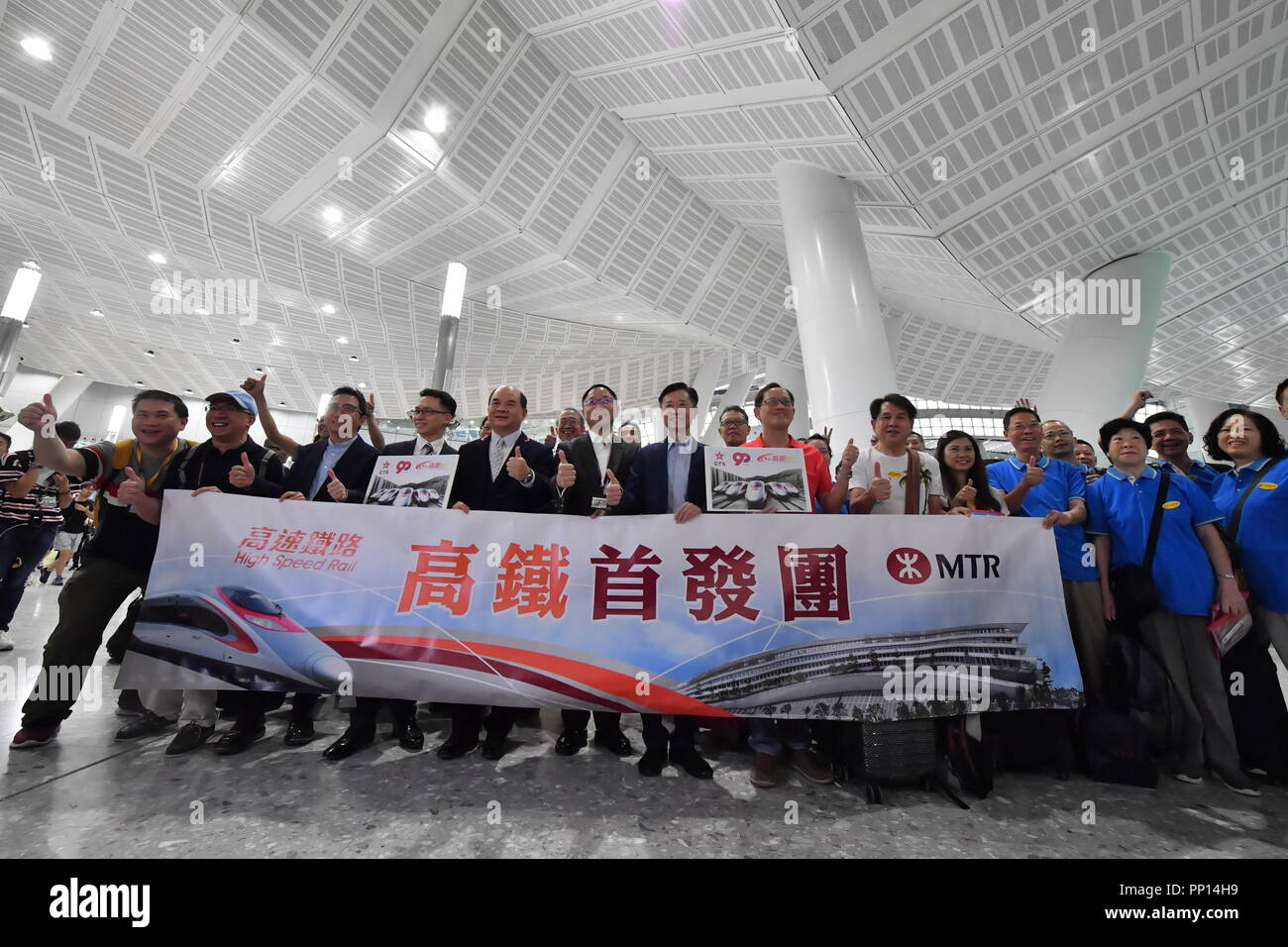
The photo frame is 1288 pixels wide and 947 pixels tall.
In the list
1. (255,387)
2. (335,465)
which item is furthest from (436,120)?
(335,465)

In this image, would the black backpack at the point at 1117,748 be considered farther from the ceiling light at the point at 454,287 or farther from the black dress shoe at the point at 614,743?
the ceiling light at the point at 454,287

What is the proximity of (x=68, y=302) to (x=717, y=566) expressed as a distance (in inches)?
924

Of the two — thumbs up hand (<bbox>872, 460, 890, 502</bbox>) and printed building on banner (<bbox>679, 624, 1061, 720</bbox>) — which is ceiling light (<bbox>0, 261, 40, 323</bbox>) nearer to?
printed building on banner (<bbox>679, 624, 1061, 720</bbox>)

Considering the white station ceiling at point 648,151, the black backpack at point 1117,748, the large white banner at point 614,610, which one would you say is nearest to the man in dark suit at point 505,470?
the large white banner at point 614,610

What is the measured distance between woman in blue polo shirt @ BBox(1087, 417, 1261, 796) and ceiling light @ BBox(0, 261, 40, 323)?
21056mm

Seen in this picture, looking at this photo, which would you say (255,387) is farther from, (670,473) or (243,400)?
(670,473)

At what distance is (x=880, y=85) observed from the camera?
6.59 meters

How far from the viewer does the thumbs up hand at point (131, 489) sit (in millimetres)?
2650

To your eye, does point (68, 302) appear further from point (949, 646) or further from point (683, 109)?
point (949, 646)

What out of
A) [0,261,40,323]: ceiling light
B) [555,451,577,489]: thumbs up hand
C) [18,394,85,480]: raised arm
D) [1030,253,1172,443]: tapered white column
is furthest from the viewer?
[0,261,40,323]: ceiling light

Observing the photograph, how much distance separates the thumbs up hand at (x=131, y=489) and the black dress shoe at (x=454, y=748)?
2.04 meters

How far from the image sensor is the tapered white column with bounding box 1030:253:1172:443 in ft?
29.8

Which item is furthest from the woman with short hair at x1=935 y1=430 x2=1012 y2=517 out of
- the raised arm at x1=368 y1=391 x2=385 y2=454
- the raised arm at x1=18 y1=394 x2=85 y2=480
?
the raised arm at x1=18 y1=394 x2=85 y2=480
